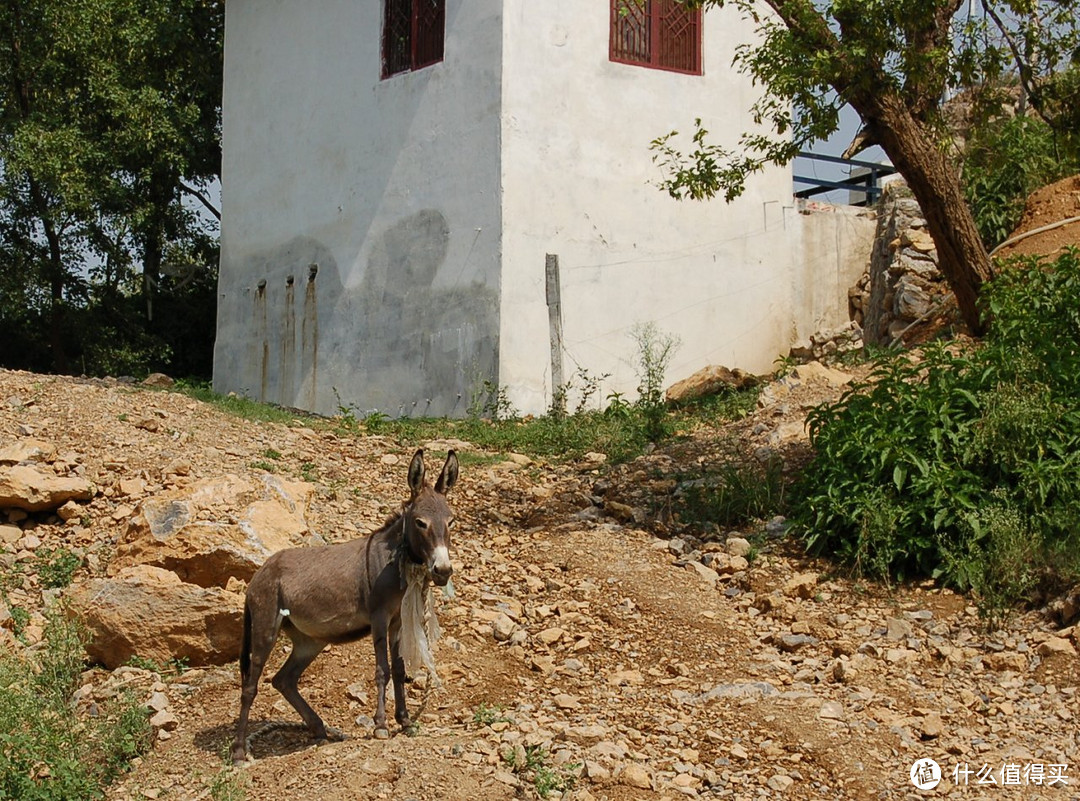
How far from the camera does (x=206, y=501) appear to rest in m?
8.92

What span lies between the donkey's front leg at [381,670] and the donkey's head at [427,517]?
395mm

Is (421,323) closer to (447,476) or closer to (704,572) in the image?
(704,572)

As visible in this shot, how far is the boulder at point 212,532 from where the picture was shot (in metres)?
8.48

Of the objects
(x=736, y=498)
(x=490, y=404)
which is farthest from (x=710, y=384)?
(x=736, y=498)

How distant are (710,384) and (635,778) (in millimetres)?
9243

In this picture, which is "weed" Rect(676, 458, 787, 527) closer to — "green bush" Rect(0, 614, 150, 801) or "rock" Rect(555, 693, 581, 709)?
"rock" Rect(555, 693, 581, 709)

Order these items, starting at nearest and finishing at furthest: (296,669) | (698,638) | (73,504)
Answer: (296,669), (698,638), (73,504)

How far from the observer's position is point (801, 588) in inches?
364

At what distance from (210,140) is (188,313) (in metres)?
3.16

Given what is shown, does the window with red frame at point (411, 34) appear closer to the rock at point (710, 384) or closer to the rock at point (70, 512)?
the rock at point (710, 384)

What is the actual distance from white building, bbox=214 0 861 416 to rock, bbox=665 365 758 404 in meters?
1.09

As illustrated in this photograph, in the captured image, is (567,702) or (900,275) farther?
(900,275)

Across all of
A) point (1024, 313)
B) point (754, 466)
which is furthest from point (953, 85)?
point (754, 466)

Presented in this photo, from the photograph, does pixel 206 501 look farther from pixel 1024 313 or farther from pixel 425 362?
pixel 425 362
